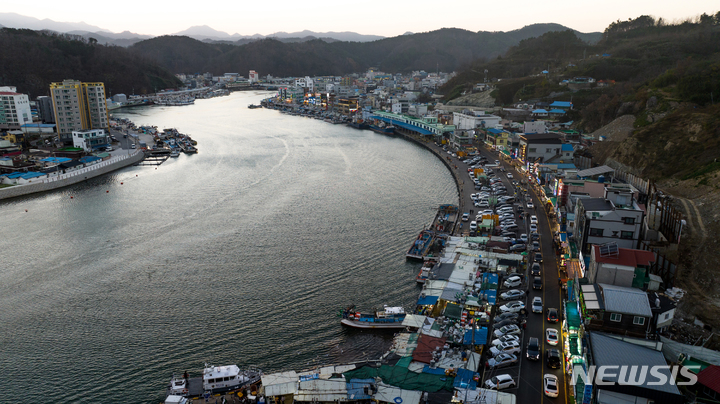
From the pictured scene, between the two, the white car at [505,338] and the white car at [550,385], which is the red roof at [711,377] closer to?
the white car at [550,385]

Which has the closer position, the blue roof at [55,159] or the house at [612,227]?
the house at [612,227]

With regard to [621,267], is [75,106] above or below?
above

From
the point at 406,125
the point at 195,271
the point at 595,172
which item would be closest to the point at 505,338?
the point at 195,271

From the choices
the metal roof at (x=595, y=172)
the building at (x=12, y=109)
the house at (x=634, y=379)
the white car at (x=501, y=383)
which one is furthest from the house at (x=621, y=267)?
the building at (x=12, y=109)

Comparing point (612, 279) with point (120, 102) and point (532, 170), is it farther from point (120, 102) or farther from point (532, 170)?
point (120, 102)

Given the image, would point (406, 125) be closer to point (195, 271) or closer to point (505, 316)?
point (195, 271)

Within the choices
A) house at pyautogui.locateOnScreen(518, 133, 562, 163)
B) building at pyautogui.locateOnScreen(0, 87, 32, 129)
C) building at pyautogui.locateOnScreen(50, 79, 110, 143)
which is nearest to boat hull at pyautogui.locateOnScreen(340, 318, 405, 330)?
house at pyautogui.locateOnScreen(518, 133, 562, 163)

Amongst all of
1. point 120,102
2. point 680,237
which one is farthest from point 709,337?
point 120,102
